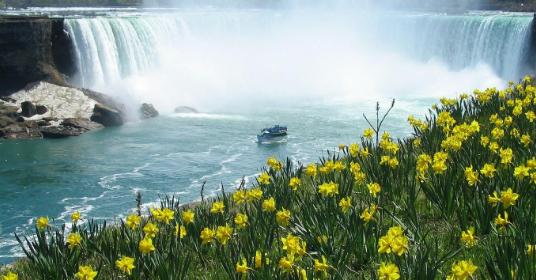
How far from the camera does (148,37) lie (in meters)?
47.4

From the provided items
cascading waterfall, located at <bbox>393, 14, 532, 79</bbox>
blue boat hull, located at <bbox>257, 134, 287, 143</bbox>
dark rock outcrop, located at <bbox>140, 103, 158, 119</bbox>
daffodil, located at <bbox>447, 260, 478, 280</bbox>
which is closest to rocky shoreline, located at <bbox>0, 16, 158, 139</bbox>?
dark rock outcrop, located at <bbox>140, 103, 158, 119</bbox>

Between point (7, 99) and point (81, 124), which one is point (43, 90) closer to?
point (7, 99)

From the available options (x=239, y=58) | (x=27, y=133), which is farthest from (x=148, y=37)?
(x=27, y=133)

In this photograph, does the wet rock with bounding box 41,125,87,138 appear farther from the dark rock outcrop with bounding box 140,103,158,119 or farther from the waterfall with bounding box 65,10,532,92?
the waterfall with bounding box 65,10,532,92

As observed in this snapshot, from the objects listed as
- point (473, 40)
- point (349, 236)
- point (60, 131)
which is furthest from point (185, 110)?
point (349, 236)

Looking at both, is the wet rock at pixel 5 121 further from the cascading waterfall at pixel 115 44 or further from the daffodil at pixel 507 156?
the daffodil at pixel 507 156

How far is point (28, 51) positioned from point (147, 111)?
8.58 m

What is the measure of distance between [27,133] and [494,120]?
1128 inches

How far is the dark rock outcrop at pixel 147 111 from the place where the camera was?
38162mm

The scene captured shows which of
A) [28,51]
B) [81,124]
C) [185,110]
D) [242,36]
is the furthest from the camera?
[242,36]

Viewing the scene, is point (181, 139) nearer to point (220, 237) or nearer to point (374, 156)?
point (374, 156)

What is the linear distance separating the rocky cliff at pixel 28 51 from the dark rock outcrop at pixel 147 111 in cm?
591

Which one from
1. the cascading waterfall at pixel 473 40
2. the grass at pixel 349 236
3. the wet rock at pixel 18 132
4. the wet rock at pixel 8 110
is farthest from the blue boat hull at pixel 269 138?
the cascading waterfall at pixel 473 40

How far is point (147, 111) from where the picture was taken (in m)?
38.4
